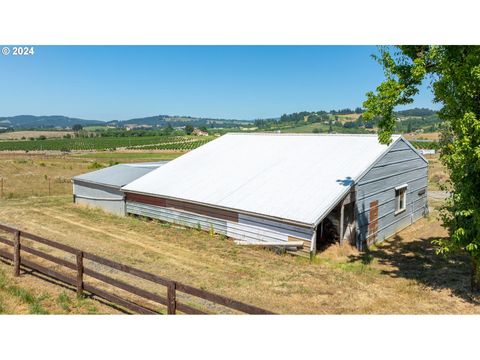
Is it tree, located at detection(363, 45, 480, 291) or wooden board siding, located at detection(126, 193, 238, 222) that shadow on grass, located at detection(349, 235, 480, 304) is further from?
wooden board siding, located at detection(126, 193, 238, 222)

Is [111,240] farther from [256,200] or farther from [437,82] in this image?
[437,82]

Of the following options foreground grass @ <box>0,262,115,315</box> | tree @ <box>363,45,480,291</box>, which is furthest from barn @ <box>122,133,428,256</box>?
foreground grass @ <box>0,262,115,315</box>

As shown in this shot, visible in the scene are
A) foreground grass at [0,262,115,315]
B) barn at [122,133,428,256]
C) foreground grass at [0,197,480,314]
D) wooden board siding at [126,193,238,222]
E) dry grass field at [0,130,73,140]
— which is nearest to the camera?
foreground grass at [0,262,115,315]

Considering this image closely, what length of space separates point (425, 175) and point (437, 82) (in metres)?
12.6

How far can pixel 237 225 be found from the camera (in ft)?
50.0

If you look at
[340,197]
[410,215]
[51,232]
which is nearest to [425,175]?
[410,215]

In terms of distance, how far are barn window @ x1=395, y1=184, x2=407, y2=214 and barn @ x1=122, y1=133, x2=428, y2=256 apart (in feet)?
0.15

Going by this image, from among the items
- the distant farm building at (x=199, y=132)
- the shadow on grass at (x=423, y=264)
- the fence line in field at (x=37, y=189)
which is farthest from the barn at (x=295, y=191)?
the distant farm building at (x=199, y=132)

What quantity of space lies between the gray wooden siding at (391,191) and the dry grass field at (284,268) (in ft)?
2.04

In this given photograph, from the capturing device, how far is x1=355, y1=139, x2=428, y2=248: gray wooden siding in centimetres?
1529

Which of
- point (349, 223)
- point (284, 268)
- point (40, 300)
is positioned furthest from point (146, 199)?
point (40, 300)

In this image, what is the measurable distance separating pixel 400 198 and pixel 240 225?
338 inches

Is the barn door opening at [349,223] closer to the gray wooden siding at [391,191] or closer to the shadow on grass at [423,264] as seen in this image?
the gray wooden siding at [391,191]

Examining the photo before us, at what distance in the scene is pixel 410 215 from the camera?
19.5 metres
